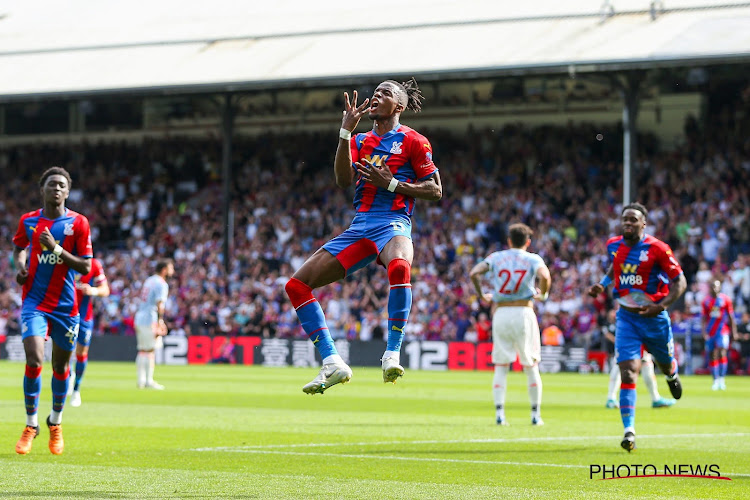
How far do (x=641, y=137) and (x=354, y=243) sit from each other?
1218 inches

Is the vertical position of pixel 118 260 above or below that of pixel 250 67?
below

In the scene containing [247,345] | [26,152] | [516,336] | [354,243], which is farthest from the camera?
[26,152]

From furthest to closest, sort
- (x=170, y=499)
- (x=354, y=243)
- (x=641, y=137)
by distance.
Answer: (x=641, y=137) < (x=354, y=243) < (x=170, y=499)

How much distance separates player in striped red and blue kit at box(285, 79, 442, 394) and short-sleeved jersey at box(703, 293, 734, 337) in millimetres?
18865

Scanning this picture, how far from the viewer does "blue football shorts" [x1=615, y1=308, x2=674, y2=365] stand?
12.9 m

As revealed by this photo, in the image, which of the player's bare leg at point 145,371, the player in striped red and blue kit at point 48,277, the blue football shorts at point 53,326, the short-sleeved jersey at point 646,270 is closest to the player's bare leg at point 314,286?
the player in striped red and blue kit at point 48,277

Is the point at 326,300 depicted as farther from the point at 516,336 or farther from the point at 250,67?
the point at 516,336

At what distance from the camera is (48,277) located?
1162 cm

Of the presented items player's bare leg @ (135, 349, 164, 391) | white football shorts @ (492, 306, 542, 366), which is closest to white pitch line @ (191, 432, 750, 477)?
white football shorts @ (492, 306, 542, 366)

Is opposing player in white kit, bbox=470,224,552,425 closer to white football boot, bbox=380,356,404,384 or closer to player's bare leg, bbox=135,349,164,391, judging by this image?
white football boot, bbox=380,356,404,384

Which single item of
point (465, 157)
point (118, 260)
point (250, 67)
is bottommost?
point (118, 260)

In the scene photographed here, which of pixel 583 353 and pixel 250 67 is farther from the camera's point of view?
pixel 250 67

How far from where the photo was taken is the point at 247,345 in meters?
36.5

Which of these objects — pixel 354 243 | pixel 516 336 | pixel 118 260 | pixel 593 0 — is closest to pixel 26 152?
pixel 118 260
